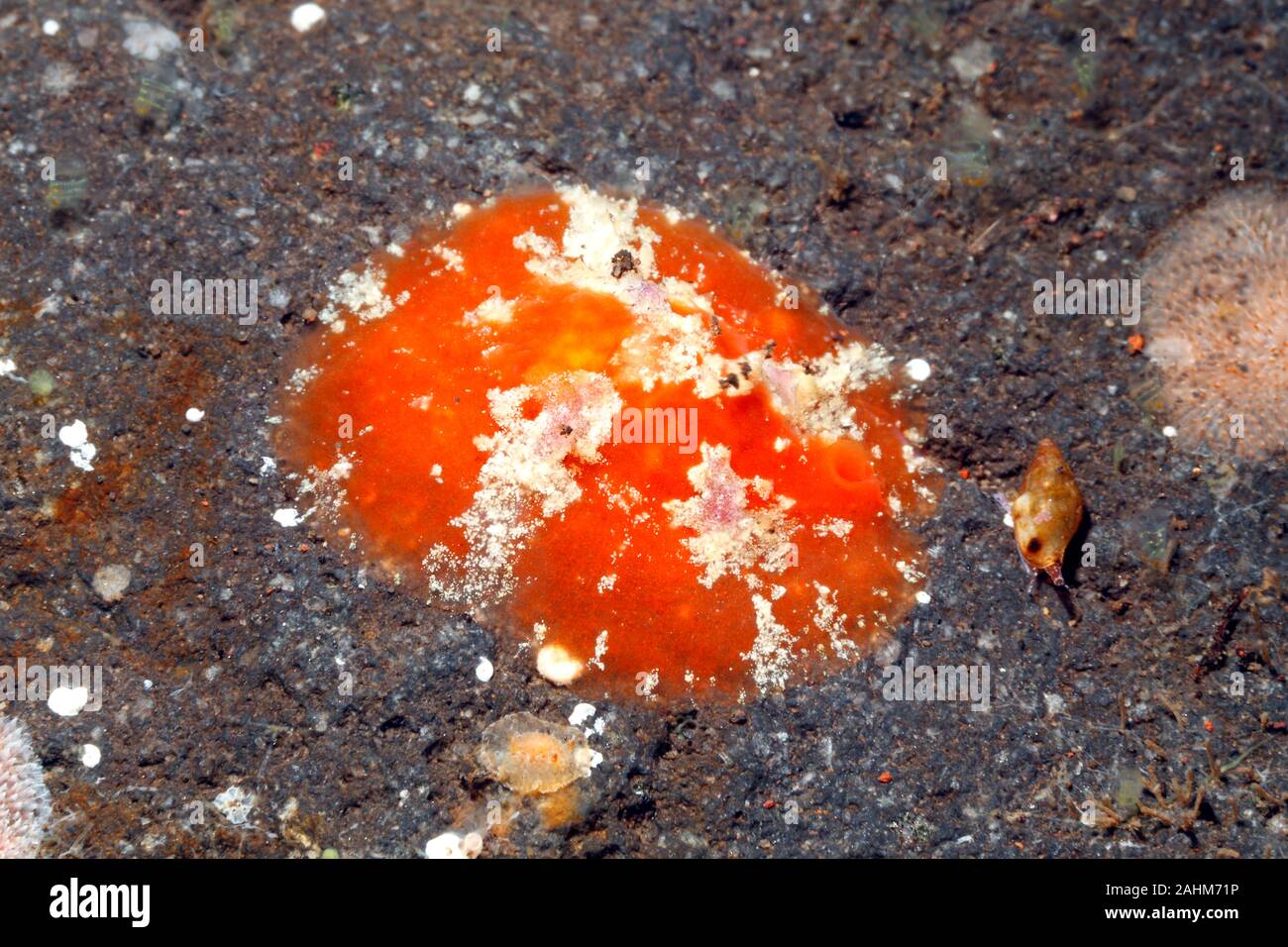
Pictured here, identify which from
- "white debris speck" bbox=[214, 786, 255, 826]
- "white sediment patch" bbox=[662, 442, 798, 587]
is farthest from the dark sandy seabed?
"white sediment patch" bbox=[662, 442, 798, 587]

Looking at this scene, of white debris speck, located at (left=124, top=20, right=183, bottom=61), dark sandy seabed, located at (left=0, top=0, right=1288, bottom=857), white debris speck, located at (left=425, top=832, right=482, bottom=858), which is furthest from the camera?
white debris speck, located at (left=124, top=20, right=183, bottom=61)

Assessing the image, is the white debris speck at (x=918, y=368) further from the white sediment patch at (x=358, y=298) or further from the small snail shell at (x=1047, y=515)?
the white sediment patch at (x=358, y=298)

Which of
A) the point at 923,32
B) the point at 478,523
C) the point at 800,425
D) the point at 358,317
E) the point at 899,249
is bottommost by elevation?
the point at 478,523

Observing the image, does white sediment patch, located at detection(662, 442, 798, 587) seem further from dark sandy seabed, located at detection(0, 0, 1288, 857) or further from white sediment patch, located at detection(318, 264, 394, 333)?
white sediment patch, located at detection(318, 264, 394, 333)

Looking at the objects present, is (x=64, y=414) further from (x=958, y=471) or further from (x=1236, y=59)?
(x=1236, y=59)

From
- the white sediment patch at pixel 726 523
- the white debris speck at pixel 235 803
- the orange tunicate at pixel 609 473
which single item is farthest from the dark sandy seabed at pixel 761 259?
the white sediment patch at pixel 726 523

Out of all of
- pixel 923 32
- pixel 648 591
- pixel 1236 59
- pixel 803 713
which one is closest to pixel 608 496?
pixel 648 591
